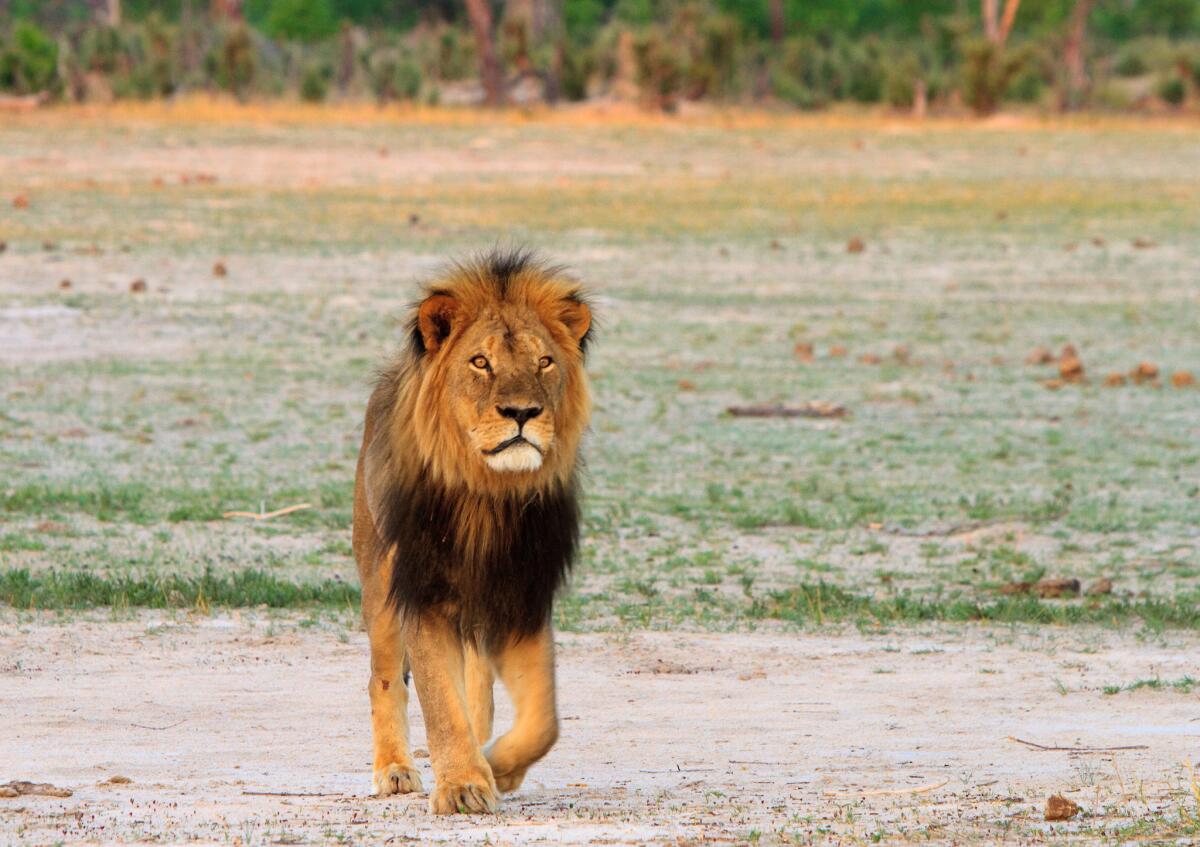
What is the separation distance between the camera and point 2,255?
60.5 ft

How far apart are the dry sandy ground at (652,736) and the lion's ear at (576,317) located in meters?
1.08

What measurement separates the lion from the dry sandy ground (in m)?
0.16

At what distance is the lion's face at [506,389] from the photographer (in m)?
4.98

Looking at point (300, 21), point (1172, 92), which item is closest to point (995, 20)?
point (1172, 92)

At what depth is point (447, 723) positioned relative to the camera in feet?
16.7

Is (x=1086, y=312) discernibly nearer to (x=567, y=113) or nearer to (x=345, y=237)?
(x=345, y=237)

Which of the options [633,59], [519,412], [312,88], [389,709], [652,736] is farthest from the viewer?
[633,59]

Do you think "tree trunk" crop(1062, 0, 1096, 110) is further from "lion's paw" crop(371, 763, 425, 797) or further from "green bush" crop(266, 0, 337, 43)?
"lion's paw" crop(371, 763, 425, 797)

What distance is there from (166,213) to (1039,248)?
8.52m

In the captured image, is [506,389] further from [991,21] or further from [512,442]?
[991,21]

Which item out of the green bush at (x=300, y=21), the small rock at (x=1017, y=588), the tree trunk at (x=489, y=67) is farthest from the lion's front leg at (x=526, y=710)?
the green bush at (x=300, y=21)

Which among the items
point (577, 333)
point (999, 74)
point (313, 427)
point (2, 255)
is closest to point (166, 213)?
point (2, 255)

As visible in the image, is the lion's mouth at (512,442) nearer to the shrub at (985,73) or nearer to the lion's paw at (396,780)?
the lion's paw at (396,780)

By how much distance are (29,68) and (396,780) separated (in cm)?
3259
